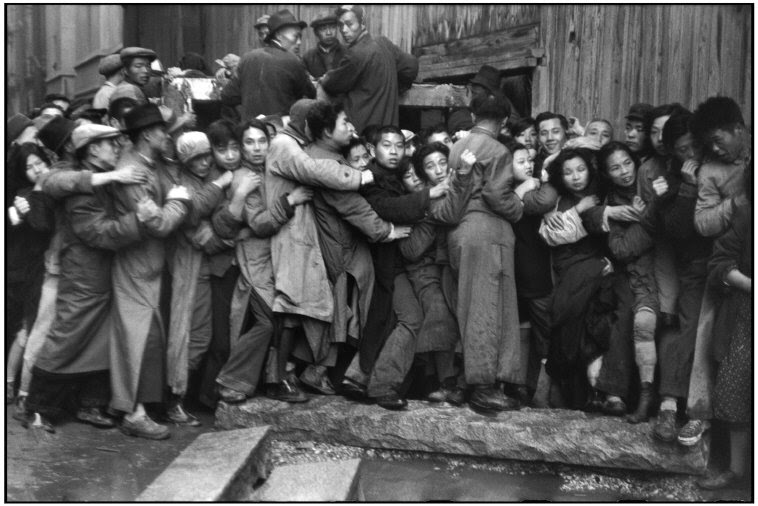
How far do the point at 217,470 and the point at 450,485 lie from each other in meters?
1.63

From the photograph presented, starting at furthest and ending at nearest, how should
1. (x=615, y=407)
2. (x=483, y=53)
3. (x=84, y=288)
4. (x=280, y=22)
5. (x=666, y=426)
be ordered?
(x=483, y=53), (x=280, y=22), (x=84, y=288), (x=615, y=407), (x=666, y=426)

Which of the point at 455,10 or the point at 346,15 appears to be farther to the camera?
the point at 455,10

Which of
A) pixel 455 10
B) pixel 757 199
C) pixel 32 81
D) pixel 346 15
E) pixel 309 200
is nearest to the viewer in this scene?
pixel 757 199

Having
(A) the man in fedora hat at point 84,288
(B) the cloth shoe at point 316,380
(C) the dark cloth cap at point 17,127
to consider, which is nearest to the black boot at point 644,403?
(B) the cloth shoe at point 316,380

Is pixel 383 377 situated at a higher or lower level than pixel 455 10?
lower

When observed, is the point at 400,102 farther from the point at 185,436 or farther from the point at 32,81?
the point at 32,81

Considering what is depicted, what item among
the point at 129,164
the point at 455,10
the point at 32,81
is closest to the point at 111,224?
the point at 129,164

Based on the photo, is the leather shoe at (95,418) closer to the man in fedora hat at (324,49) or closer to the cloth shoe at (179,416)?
the cloth shoe at (179,416)

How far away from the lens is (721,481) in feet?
17.9

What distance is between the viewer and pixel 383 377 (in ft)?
20.6

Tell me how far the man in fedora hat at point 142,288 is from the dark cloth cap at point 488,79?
A: 9.08ft

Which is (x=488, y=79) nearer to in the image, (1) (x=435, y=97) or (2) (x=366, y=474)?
(1) (x=435, y=97)

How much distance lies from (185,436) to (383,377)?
1307 mm

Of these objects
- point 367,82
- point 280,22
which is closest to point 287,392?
point 367,82
